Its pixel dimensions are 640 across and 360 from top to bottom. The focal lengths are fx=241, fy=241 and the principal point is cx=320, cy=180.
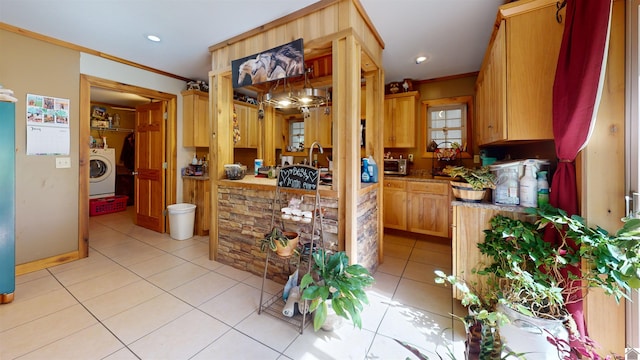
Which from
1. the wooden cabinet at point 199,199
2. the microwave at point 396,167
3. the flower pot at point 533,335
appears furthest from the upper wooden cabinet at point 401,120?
the wooden cabinet at point 199,199

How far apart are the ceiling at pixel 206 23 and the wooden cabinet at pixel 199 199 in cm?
181

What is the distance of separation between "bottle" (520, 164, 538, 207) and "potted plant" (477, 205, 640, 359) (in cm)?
17

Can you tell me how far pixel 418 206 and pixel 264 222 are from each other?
91.7 inches

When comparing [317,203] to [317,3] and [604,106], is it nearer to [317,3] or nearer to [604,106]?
[317,3]

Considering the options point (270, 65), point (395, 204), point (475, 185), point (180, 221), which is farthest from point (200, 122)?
point (475, 185)

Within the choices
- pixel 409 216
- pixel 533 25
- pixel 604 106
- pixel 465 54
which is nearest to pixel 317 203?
pixel 604 106

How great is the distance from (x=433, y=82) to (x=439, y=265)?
9.35 ft

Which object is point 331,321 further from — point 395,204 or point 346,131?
point 395,204

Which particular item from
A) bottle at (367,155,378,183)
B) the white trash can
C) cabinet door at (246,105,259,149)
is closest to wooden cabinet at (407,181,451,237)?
bottle at (367,155,378,183)

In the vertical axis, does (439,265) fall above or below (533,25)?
below

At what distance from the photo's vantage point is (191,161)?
4.16 meters

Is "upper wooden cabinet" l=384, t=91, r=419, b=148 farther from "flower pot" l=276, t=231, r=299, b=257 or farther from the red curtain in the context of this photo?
"flower pot" l=276, t=231, r=299, b=257

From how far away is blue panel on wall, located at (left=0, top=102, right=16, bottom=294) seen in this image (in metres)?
1.90

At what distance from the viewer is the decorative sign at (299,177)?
1938 millimetres
